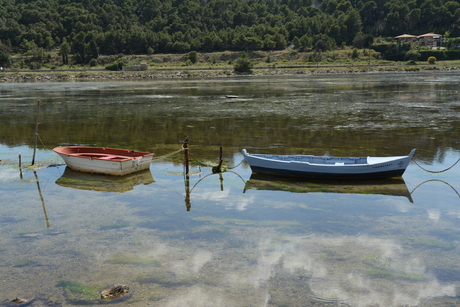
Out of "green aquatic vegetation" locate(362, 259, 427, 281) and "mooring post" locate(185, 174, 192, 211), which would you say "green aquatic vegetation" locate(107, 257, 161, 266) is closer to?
"mooring post" locate(185, 174, 192, 211)

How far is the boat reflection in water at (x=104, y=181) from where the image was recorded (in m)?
18.1

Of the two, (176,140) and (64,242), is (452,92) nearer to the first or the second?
(176,140)

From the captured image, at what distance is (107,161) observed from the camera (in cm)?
1934

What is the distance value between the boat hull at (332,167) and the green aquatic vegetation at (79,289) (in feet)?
33.7

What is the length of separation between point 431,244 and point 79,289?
9.18 m

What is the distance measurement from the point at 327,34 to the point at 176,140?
176966 millimetres

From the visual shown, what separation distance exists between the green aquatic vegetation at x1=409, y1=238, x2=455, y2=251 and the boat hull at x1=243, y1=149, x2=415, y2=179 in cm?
547

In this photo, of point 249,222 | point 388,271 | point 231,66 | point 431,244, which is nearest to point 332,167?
point 249,222

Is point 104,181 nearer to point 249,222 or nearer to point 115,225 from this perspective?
point 115,225

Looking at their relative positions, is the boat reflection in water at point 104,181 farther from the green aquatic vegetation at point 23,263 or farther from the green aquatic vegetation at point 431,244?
the green aquatic vegetation at point 431,244

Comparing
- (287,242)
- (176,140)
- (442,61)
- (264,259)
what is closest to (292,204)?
(287,242)

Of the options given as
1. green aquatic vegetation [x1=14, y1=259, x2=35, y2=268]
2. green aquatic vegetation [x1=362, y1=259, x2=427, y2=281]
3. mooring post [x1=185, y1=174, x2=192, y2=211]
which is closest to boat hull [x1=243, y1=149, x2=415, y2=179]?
mooring post [x1=185, y1=174, x2=192, y2=211]

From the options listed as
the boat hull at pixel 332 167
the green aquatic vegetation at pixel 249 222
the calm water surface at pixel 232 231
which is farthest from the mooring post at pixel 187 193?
the boat hull at pixel 332 167

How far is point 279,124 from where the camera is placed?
110ft
